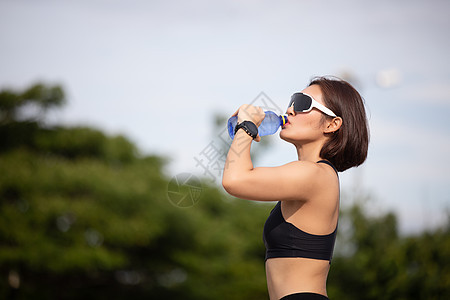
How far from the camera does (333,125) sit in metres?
2.44

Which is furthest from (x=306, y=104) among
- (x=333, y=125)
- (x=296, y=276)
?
(x=296, y=276)

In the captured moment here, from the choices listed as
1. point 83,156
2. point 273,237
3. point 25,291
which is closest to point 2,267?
point 25,291

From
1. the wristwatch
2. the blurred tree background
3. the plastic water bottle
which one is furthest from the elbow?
the blurred tree background

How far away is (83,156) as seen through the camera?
24500mm

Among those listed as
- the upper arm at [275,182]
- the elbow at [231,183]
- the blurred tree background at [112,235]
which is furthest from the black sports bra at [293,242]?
the blurred tree background at [112,235]

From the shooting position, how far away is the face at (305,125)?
2.44 meters

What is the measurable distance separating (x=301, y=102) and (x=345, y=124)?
0.82ft

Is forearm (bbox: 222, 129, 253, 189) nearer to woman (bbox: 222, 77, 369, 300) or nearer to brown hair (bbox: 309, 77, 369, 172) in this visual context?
woman (bbox: 222, 77, 369, 300)

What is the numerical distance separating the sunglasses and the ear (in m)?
0.03

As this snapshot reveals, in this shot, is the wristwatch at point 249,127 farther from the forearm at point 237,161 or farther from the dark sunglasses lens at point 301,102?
the dark sunglasses lens at point 301,102

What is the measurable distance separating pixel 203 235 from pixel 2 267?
→ 384 inches

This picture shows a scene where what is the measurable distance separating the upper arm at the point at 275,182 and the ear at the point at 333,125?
0.32 meters

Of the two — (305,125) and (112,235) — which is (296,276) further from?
(112,235)

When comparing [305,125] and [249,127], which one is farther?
[305,125]
